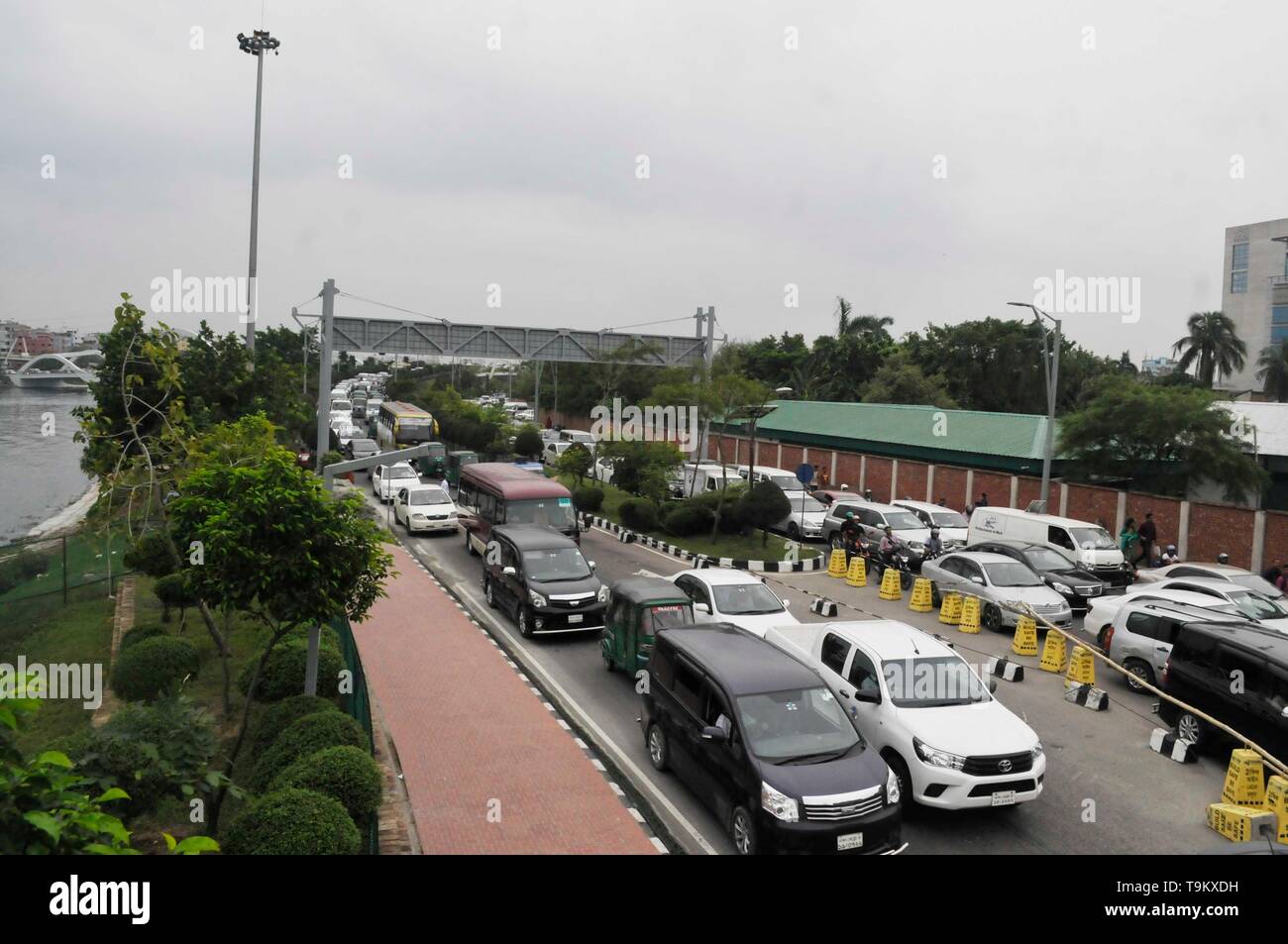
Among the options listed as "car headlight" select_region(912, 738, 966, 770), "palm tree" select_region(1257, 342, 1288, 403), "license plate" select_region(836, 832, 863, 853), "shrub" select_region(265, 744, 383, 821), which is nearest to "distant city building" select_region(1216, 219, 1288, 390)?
"palm tree" select_region(1257, 342, 1288, 403)

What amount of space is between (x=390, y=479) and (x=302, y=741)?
26445 millimetres

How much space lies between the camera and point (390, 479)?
34.8 meters

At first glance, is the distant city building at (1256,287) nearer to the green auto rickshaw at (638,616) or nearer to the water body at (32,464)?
the green auto rickshaw at (638,616)

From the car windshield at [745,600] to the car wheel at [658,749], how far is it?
13.0 ft

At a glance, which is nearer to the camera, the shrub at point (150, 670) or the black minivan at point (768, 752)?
the black minivan at point (768, 752)

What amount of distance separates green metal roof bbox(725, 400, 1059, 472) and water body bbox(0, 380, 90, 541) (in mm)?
22962

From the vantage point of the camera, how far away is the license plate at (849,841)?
8172mm

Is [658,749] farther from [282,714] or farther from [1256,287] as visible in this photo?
[1256,287]

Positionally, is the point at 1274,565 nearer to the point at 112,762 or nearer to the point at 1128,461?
the point at 1128,461

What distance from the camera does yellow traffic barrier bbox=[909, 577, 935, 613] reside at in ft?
64.8

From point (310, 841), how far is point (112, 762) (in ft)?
5.07

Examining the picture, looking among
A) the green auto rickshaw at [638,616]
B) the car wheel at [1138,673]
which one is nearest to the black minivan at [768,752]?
the green auto rickshaw at [638,616]

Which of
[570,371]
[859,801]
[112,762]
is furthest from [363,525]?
[570,371]

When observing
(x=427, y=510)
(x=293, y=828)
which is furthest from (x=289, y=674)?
(x=427, y=510)
